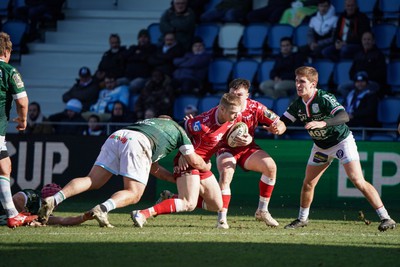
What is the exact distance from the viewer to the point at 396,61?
724 inches

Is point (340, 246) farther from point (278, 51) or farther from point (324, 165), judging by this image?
point (278, 51)

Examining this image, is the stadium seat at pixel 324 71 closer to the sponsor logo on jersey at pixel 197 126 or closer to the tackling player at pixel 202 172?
the tackling player at pixel 202 172

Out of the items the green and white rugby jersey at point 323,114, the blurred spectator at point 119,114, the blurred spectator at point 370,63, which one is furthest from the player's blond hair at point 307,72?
the blurred spectator at point 119,114

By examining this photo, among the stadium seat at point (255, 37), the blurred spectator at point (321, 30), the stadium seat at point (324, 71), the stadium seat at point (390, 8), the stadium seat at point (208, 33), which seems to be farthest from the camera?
the stadium seat at point (208, 33)

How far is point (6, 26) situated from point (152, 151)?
12735mm

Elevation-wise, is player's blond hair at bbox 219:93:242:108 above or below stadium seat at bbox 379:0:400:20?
below

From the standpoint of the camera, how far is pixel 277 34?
65.2 ft

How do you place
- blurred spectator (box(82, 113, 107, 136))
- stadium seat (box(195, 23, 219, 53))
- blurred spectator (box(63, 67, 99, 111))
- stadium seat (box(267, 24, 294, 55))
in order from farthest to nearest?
stadium seat (box(195, 23, 219, 53)), blurred spectator (box(63, 67, 99, 111)), stadium seat (box(267, 24, 294, 55)), blurred spectator (box(82, 113, 107, 136))

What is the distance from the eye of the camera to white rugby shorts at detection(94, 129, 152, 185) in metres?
10.4

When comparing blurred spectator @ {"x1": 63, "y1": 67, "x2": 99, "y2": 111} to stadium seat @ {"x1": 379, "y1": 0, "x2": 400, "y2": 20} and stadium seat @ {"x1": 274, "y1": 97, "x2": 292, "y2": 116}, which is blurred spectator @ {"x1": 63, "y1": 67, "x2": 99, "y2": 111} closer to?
stadium seat @ {"x1": 274, "y1": 97, "x2": 292, "y2": 116}

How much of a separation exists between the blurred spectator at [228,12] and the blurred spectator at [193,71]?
1.40 meters

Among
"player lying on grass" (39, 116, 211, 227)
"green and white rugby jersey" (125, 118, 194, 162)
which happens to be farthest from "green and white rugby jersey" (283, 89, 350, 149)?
"green and white rugby jersey" (125, 118, 194, 162)

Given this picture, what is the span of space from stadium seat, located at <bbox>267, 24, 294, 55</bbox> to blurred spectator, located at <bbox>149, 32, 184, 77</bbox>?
1943mm

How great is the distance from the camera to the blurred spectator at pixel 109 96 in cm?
1927
